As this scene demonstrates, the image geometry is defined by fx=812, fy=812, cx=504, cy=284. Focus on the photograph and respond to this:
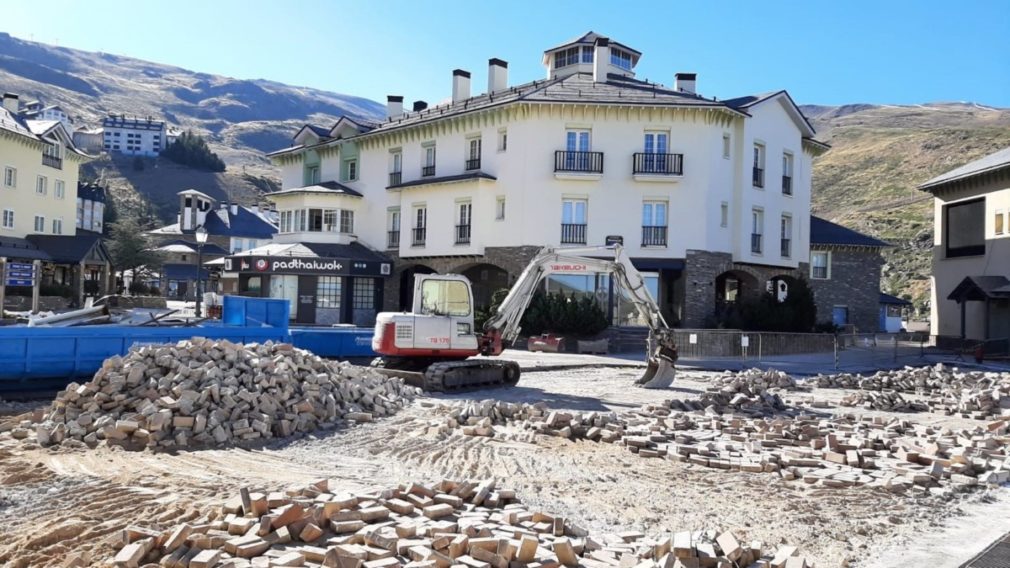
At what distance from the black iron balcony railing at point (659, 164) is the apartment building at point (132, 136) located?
480 feet

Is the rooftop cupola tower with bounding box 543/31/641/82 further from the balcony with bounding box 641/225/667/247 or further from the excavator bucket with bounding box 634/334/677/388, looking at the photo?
the excavator bucket with bounding box 634/334/677/388

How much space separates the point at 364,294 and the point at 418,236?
4.45 meters

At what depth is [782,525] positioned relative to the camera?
854 cm

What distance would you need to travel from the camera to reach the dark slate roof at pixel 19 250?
159 ft

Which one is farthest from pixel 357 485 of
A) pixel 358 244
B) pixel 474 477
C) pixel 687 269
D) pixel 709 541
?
pixel 358 244

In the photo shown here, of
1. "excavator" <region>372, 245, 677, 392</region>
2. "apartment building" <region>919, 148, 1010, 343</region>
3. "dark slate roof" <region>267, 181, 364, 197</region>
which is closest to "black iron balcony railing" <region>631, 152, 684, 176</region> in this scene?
"apartment building" <region>919, 148, 1010, 343</region>

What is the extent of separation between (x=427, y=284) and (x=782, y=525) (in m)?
12.1

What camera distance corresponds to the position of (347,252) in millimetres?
43375

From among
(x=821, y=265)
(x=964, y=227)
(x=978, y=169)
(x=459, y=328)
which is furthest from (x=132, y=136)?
(x=459, y=328)

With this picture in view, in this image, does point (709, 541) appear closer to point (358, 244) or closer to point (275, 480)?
point (275, 480)

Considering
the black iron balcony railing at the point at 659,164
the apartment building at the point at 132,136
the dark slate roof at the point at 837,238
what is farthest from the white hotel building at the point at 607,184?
the apartment building at the point at 132,136

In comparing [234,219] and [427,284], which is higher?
[234,219]

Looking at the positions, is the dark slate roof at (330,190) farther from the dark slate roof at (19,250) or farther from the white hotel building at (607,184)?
the dark slate roof at (19,250)

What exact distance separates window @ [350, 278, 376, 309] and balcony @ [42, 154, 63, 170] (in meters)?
27.6
